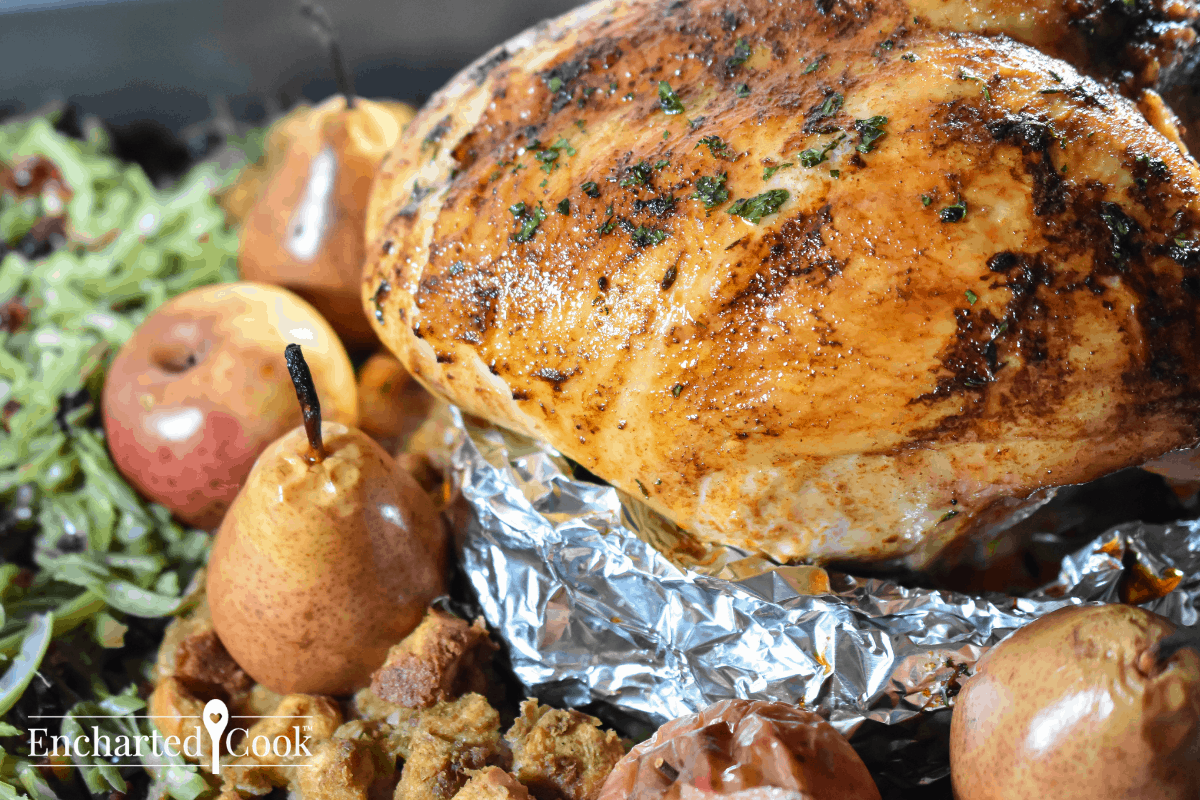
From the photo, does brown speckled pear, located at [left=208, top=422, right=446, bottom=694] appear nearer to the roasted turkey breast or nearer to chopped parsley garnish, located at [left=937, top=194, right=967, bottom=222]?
the roasted turkey breast

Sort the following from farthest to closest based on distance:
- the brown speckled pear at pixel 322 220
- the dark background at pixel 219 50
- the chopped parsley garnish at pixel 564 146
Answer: the dark background at pixel 219 50, the brown speckled pear at pixel 322 220, the chopped parsley garnish at pixel 564 146

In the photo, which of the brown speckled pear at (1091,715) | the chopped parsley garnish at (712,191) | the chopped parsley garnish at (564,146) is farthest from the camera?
the chopped parsley garnish at (564,146)

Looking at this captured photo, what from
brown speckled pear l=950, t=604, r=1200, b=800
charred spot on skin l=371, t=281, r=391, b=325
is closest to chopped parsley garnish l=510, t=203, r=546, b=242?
charred spot on skin l=371, t=281, r=391, b=325

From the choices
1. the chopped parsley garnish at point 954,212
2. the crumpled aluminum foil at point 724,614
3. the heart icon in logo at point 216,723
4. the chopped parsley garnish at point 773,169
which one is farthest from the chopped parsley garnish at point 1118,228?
the heart icon in logo at point 216,723

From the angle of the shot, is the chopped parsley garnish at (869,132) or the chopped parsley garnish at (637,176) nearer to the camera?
the chopped parsley garnish at (869,132)

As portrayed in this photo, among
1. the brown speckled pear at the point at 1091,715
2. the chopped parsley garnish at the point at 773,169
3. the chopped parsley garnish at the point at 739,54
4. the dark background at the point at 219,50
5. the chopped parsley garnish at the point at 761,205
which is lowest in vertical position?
the brown speckled pear at the point at 1091,715

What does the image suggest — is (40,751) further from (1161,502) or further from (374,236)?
(1161,502)

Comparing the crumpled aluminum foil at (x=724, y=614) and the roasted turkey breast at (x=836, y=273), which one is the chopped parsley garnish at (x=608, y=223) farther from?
the crumpled aluminum foil at (x=724, y=614)

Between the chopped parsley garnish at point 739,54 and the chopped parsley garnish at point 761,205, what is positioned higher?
the chopped parsley garnish at point 739,54

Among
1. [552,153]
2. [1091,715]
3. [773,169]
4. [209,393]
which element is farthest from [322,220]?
[1091,715]
